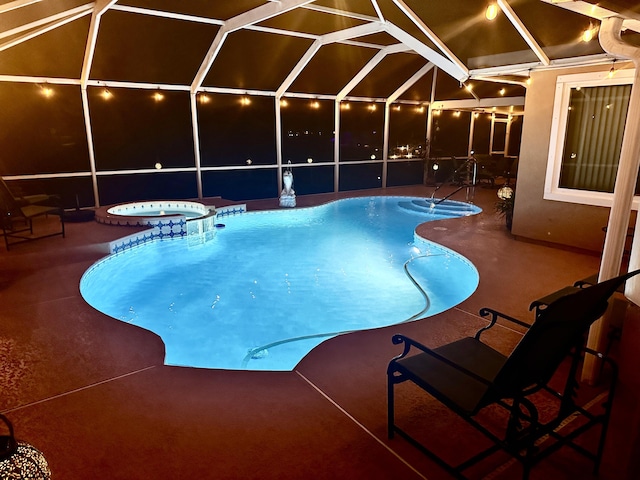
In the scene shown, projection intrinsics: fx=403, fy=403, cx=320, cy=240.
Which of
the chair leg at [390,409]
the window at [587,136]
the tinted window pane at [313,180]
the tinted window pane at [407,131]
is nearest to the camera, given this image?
the chair leg at [390,409]

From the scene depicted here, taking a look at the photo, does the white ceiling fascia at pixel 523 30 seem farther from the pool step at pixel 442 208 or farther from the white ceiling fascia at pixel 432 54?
the pool step at pixel 442 208

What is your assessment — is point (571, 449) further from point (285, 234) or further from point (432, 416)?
point (285, 234)

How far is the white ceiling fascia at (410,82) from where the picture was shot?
11711 mm

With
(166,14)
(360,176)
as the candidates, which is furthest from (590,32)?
(360,176)

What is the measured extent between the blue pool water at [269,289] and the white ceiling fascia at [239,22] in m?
3.76

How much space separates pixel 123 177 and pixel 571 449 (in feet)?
30.8

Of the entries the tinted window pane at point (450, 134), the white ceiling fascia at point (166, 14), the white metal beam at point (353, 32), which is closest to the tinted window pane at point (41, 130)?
the white ceiling fascia at point (166, 14)

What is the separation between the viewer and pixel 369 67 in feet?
35.0

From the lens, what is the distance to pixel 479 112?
15.3m

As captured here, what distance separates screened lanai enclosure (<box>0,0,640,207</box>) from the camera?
5.50 meters

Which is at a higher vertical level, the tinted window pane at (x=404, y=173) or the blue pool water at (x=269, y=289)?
the tinted window pane at (x=404, y=173)

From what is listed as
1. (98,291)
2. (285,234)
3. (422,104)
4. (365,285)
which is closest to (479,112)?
(422,104)

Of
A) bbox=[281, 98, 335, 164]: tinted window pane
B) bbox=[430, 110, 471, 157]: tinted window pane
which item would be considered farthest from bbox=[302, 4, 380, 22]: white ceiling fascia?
bbox=[430, 110, 471, 157]: tinted window pane

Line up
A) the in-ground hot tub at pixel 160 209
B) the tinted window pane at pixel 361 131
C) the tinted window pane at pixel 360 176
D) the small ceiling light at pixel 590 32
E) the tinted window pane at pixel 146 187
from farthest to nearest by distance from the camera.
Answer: the tinted window pane at pixel 360 176, the tinted window pane at pixel 361 131, the tinted window pane at pixel 146 187, the in-ground hot tub at pixel 160 209, the small ceiling light at pixel 590 32
